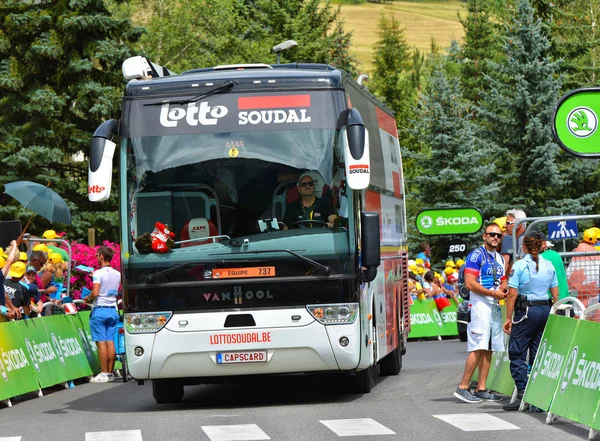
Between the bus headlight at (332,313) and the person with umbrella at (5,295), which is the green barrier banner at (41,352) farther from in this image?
the bus headlight at (332,313)

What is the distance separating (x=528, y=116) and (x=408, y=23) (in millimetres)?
114654

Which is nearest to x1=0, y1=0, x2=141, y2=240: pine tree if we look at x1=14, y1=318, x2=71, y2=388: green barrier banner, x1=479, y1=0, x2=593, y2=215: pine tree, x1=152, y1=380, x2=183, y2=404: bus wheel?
x1=479, y1=0, x2=593, y2=215: pine tree

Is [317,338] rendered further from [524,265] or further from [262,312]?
[524,265]

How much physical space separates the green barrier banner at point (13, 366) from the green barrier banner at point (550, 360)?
626cm

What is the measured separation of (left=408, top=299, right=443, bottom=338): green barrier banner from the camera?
31984 millimetres

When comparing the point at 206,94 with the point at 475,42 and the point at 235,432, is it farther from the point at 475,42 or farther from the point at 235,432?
the point at 475,42

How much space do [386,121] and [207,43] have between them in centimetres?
4335

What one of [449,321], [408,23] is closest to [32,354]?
[449,321]

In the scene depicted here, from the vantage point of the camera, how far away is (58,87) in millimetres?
39406

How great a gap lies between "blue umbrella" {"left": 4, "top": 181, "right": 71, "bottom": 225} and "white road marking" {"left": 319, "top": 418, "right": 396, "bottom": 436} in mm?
8090

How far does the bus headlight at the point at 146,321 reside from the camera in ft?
45.0

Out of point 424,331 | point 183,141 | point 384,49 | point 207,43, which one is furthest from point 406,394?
point 384,49

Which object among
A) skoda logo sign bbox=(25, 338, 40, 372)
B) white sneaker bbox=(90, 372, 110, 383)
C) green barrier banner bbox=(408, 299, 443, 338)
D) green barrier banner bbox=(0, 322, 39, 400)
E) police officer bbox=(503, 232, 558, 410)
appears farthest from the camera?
green barrier banner bbox=(408, 299, 443, 338)

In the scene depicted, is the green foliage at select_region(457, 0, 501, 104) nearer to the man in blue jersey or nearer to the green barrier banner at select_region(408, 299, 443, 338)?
the green barrier banner at select_region(408, 299, 443, 338)
